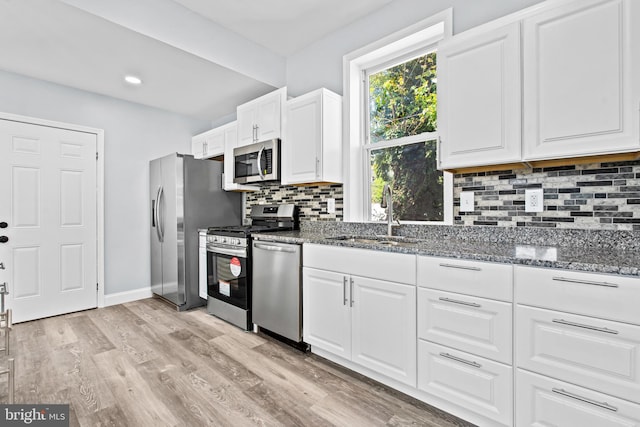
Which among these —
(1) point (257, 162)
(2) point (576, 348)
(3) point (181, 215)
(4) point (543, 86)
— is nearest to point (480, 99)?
(4) point (543, 86)

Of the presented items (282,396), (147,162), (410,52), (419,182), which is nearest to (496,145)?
(419,182)

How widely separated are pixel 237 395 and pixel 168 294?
222 centimetres

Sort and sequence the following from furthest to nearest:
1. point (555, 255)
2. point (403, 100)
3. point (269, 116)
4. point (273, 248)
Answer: point (269, 116) → point (403, 100) → point (273, 248) → point (555, 255)

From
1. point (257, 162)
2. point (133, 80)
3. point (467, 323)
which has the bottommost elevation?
point (467, 323)

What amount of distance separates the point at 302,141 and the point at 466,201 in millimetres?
1475

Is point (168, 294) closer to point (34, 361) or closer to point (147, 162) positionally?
point (34, 361)

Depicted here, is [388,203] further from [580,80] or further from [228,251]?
[228,251]

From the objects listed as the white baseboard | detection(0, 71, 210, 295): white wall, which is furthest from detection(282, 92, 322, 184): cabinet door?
the white baseboard

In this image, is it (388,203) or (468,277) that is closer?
(468,277)

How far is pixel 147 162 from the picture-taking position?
4.00 meters

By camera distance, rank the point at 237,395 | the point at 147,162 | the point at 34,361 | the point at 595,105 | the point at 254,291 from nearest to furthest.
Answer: the point at 595,105 < the point at 237,395 < the point at 34,361 < the point at 254,291 < the point at 147,162

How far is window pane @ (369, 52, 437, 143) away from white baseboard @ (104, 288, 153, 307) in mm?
3367

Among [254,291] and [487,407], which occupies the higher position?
[254,291]

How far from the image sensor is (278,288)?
2.50m
